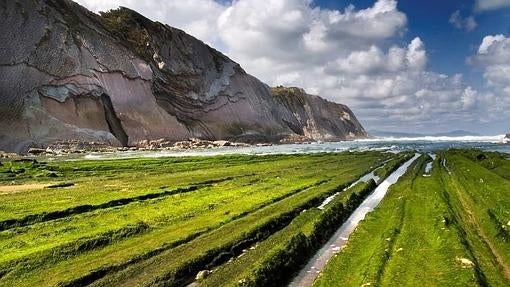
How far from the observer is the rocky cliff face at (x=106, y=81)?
8181 cm

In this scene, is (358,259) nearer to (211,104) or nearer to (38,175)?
(38,175)

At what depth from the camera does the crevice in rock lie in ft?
318

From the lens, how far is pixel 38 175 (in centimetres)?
3844

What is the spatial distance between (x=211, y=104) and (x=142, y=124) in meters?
32.2

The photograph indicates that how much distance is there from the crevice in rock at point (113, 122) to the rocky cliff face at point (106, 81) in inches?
8.5

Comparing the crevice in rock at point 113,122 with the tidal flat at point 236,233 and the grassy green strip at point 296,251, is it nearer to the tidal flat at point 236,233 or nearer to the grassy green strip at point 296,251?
the tidal flat at point 236,233

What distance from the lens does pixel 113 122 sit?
98188mm

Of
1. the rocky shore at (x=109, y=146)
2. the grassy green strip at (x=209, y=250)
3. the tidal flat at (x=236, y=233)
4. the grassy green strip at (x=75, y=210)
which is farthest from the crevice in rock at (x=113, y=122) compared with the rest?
the grassy green strip at (x=209, y=250)

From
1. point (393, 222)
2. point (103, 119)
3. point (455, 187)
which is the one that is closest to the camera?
point (393, 222)

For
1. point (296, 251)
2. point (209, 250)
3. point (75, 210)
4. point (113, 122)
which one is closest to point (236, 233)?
point (209, 250)

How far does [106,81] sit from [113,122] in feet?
29.4

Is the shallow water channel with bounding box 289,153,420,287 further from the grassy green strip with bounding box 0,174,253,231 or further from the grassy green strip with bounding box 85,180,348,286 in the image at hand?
the grassy green strip with bounding box 0,174,253,231

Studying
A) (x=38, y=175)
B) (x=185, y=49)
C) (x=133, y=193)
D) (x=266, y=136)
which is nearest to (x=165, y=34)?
(x=185, y=49)

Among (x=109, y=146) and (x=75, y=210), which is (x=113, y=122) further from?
(x=75, y=210)
